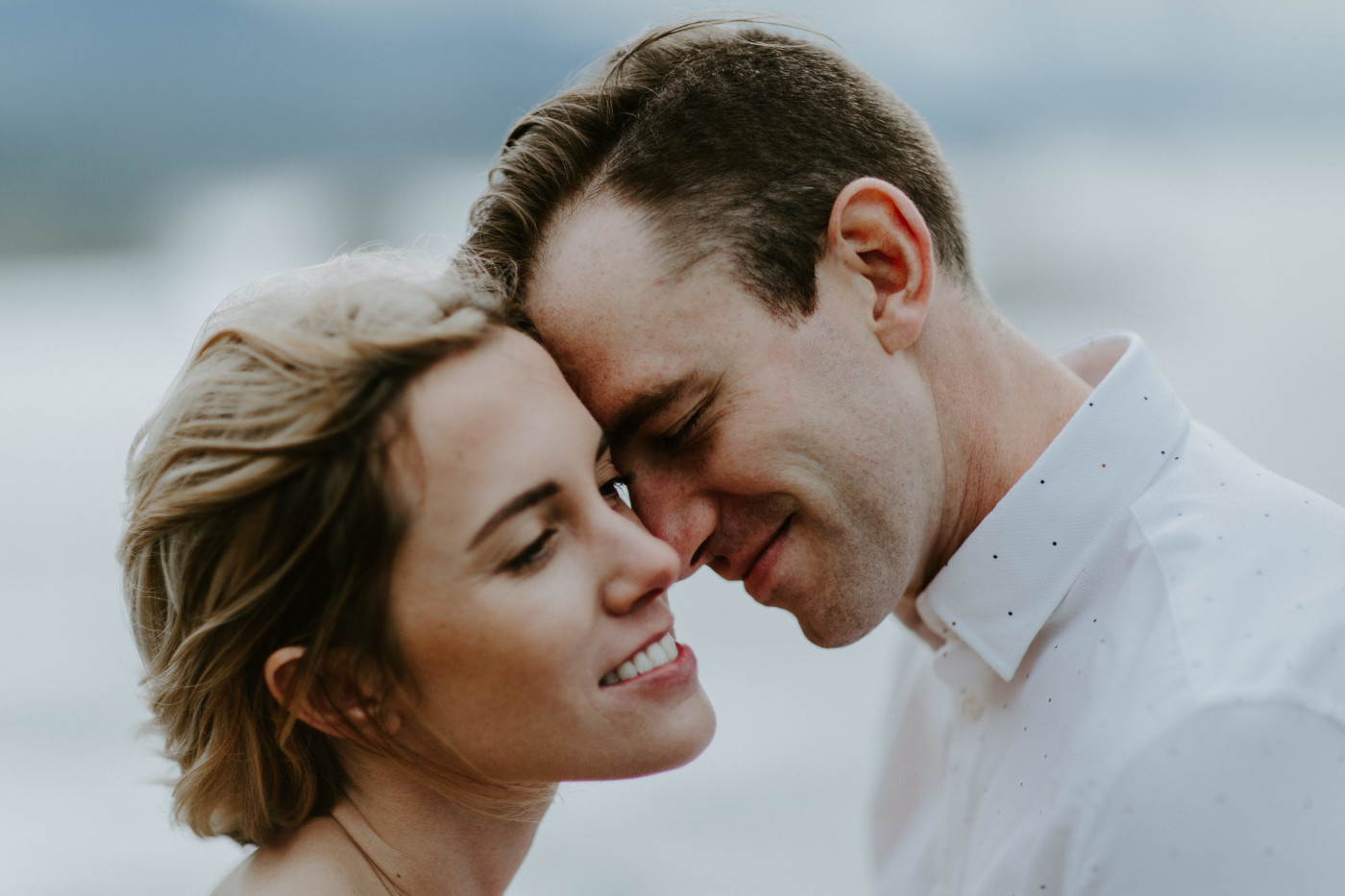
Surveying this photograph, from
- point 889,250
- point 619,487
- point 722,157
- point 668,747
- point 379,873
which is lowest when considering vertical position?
point 379,873

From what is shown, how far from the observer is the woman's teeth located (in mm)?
1039

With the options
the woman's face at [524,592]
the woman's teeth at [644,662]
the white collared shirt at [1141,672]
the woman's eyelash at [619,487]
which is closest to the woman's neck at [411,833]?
the woman's face at [524,592]

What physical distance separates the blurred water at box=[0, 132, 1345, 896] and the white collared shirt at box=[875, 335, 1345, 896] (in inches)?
34.9

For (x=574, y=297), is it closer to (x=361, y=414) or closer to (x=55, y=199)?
(x=361, y=414)

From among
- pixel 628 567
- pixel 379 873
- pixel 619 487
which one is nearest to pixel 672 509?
pixel 619 487

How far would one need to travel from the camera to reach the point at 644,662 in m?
1.05

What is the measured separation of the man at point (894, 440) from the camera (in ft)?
3.47

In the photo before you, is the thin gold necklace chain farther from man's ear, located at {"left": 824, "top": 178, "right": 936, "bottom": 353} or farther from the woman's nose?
man's ear, located at {"left": 824, "top": 178, "right": 936, "bottom": 353}

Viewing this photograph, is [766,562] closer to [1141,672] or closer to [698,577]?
[1141,672]

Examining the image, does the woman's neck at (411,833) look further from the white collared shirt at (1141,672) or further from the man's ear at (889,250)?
the man's ear at (889,250)

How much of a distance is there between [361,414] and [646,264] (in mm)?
379

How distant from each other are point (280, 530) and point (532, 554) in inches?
9.2

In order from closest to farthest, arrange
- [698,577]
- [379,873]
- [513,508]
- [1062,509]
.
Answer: [513,508] < [379,873] < [1062,509] < [698,577]

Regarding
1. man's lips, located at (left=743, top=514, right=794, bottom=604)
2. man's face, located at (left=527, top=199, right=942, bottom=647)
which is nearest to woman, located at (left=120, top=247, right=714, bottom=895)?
man's face, located at (left=527, top=199, right=942, bottom=647)
